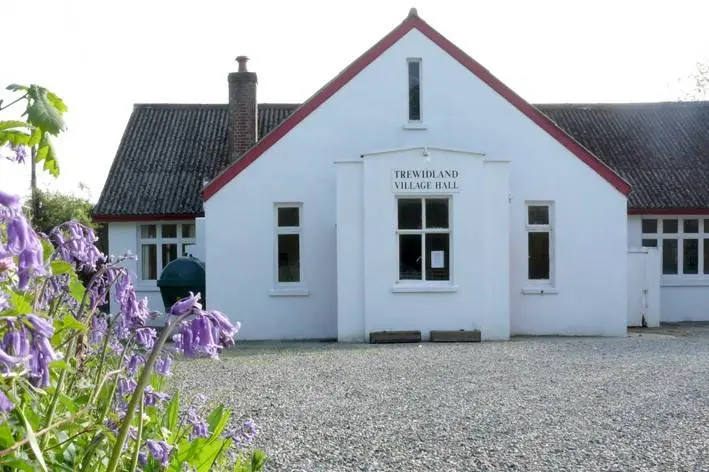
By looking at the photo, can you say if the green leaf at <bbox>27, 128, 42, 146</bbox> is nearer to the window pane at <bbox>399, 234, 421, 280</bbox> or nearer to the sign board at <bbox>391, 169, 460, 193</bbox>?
the sign board at <bbox>391, 169, 460, 193</bbox>

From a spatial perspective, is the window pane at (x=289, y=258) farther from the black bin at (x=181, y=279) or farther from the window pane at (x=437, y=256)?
the window pane at (x=437, y=256)

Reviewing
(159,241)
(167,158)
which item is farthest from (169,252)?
(167,158)

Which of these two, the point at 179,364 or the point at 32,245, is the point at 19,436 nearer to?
the point at 32,245

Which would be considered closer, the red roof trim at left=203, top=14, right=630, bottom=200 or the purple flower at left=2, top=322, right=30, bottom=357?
the purple flower at left=2, top=322, right=30, bottom=357

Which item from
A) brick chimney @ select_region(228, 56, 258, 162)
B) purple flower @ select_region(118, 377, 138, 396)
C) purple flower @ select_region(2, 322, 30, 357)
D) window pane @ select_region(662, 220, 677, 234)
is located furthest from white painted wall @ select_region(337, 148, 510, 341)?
purple flower @ select_region(2, 322, 30, 357)

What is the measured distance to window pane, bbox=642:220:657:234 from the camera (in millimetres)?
23156

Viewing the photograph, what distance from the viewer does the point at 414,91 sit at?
1908 cm

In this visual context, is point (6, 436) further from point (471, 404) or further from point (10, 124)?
point (471, 404)

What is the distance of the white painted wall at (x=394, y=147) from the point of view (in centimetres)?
1891

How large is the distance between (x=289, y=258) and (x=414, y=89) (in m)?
4.37

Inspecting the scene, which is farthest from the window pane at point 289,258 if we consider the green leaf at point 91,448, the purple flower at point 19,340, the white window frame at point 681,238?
the purple flower at point 19,340

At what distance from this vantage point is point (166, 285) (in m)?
19.6

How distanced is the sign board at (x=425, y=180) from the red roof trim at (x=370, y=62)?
2.54 meters

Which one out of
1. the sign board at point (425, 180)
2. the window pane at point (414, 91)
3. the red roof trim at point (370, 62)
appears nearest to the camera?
the sign board at point (425, 180)
